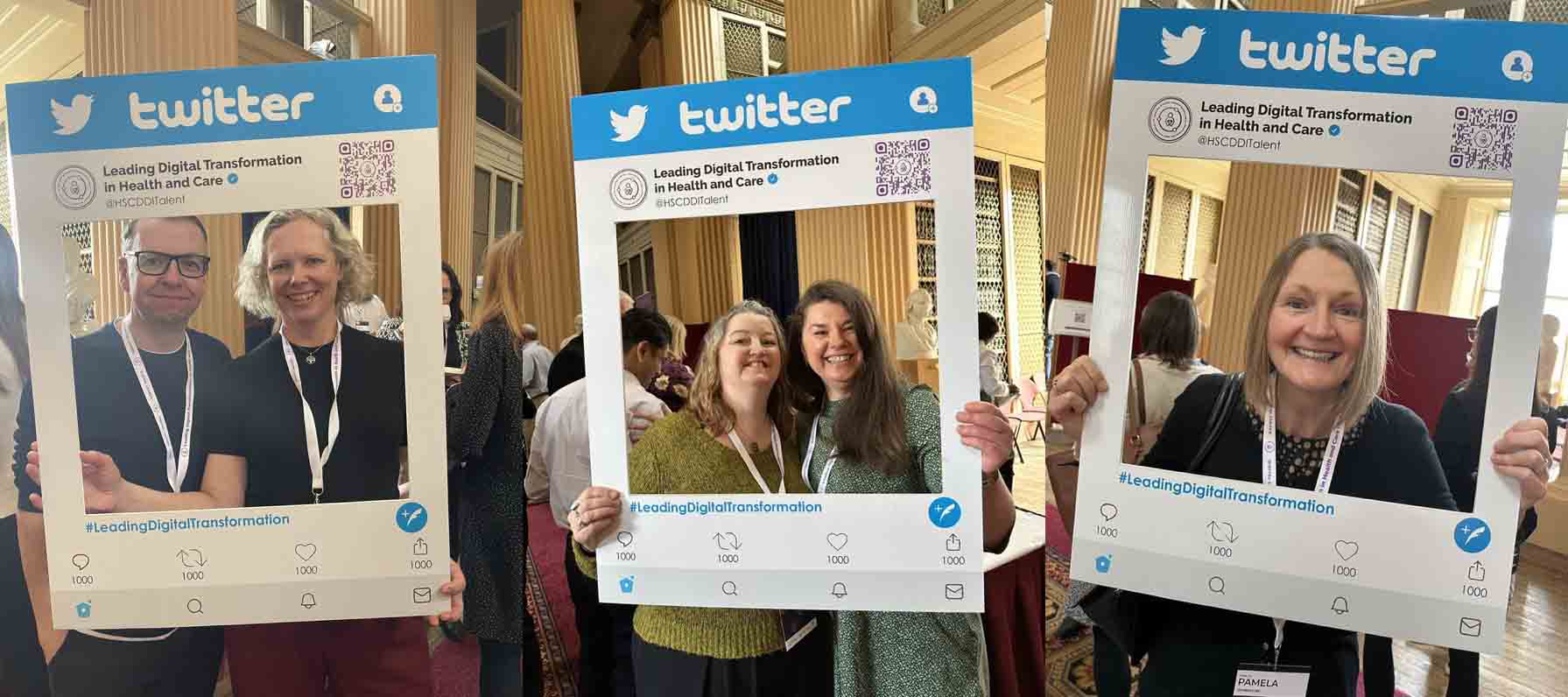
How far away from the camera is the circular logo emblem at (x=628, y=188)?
1.19m

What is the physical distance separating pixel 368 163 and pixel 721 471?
0.84m

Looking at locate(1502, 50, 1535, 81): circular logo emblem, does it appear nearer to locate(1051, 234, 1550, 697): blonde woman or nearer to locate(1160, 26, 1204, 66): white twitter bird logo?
locate(1051, 234, 1550, 697): blonde woman

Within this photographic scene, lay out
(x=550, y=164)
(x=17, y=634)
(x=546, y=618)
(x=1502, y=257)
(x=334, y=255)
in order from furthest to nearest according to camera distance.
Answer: (x=546, y=618) < (x=550, y=164) < (x=17, y=634) < (x=334, y=255) < (x=1502, y=257)

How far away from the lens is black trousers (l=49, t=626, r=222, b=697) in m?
1.38

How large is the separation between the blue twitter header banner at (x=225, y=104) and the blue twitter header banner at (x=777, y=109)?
32 centimetres

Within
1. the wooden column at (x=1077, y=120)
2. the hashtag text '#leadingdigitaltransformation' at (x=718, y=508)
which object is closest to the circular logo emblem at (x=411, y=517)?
the hashtag text '#leadingdigitaltransformation' at (x=718, y=508)

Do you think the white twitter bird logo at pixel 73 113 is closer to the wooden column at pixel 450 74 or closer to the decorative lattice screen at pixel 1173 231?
the wooden column at pixel 450 74

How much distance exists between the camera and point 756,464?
124 cm

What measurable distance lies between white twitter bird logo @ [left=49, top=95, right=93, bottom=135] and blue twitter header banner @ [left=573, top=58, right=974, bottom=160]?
0.88 meters

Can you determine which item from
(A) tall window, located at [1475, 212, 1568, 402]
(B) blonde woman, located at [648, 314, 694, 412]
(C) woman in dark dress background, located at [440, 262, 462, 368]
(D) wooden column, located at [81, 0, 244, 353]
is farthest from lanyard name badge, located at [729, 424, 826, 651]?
(A) tall window, located at [1475, 212, 1568, 402]

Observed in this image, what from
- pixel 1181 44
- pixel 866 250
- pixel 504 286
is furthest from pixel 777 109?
pixel 504 286

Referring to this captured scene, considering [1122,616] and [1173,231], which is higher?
[1173,231]

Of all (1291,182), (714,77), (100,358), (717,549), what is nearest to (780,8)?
(714,77)

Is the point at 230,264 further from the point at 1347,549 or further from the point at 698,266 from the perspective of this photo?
the point at 1347,549
